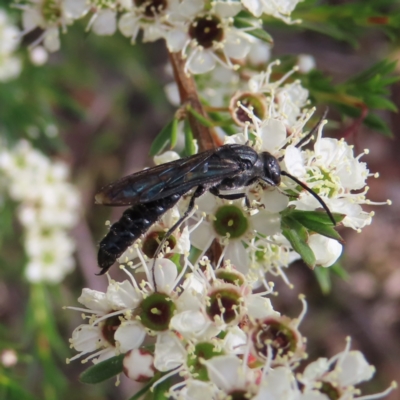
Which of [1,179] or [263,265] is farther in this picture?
[1,179]

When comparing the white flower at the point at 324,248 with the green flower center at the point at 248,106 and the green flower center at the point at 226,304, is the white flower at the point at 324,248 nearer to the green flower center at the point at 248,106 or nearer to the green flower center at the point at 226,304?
the green flower center at the point at 226,304

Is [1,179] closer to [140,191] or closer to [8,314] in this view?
[8,314]

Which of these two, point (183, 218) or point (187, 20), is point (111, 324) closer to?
point (183, 218)

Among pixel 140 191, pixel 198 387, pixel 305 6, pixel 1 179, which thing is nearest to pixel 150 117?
pixel 1 179

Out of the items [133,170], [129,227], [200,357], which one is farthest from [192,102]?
[133,170]

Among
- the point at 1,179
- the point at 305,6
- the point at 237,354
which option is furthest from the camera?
the point at 1,179

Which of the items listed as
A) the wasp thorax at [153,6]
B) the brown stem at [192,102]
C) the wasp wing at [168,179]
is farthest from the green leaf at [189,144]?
the wasp thorax at [153,6]

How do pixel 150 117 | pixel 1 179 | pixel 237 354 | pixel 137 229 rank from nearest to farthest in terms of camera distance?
1. pixel 237 354
2. pixel 137 229
3. pixel 1 179
4. pixel 150 117
